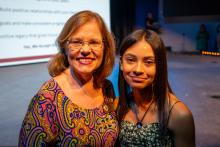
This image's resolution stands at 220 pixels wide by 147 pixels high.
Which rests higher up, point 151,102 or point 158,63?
point 158,63

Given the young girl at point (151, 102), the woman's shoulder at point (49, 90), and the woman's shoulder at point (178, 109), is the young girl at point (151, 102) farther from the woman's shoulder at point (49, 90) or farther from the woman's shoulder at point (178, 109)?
the woman's shoulder at point (49, 90)

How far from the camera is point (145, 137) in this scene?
116cm

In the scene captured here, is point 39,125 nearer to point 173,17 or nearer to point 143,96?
point 143,96

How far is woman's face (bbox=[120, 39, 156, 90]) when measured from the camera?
1.10 metres

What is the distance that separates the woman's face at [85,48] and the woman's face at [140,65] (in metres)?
0.14

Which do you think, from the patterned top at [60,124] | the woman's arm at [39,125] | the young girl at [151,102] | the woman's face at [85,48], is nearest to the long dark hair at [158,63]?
the young girl at [151,102]

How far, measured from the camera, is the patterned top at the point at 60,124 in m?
1.04

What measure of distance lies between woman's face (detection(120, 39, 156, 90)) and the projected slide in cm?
531

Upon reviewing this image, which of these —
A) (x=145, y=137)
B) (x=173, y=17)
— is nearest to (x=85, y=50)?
(x=145, y=137)

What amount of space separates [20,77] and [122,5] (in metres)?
5.53

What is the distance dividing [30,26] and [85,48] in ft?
18.6

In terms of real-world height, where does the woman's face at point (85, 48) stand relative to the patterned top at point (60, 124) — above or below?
above

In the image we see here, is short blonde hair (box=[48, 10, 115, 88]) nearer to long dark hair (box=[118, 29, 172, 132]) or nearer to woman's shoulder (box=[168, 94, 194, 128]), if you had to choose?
long dark hair (box=[118, 29, 172, 132])

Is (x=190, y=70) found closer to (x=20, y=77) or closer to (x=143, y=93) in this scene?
(x=20, y=77)
